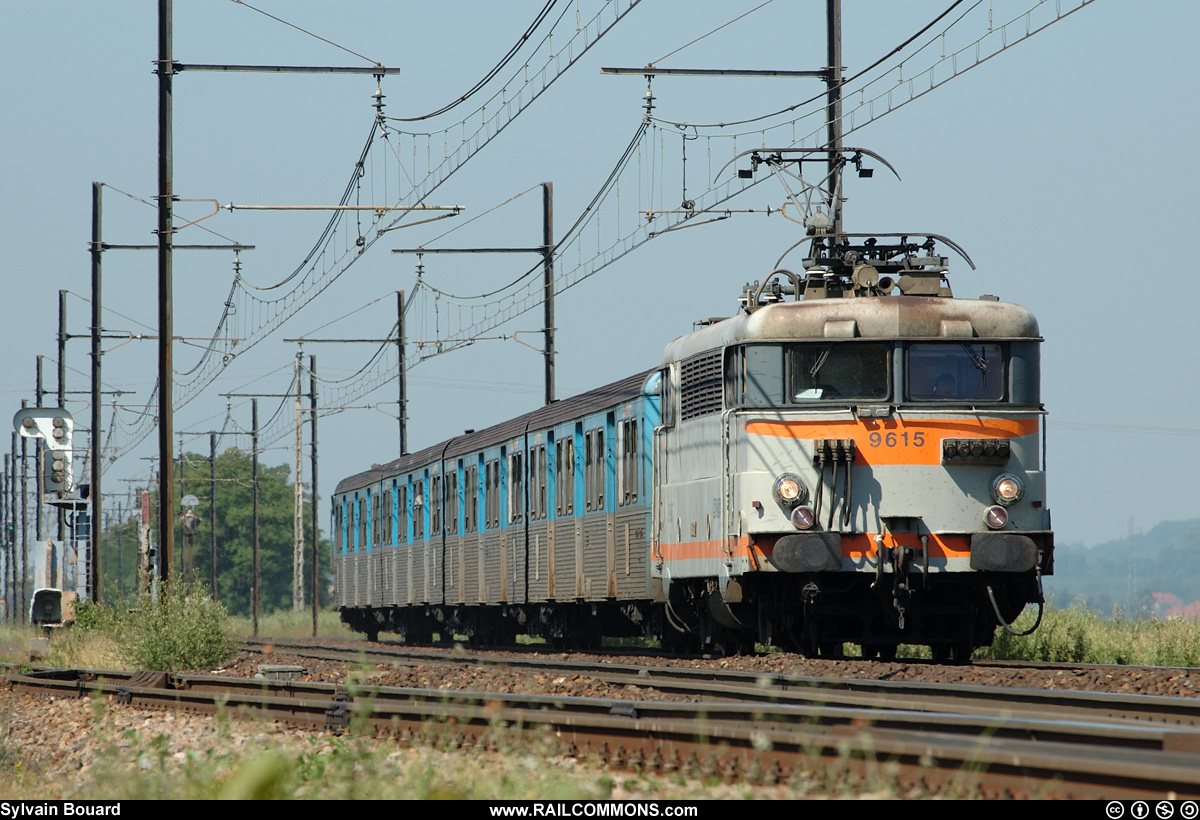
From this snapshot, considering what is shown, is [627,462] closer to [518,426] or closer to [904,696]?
[518,426]

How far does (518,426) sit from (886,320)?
35.5 ft

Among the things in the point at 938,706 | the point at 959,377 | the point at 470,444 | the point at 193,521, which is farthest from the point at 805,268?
the point at 193,521

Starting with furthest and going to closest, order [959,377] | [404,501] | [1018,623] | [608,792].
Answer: [404,501] < [1018,623] < [959,377] < [608,792]

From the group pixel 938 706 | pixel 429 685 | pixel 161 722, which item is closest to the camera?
pixel 938 706

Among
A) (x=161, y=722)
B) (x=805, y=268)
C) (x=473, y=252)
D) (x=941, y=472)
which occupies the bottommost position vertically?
(x=161, y=722)

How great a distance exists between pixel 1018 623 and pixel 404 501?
13.7m

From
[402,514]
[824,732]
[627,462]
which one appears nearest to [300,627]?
[402,514]

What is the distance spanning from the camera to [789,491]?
49.3 ft

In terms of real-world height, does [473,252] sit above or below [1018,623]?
above

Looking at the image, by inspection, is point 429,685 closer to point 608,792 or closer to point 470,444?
point 608,792

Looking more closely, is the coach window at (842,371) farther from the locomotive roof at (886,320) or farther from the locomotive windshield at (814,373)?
the locomotive roof at (886,320)

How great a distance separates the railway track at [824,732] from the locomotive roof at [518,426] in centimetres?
743

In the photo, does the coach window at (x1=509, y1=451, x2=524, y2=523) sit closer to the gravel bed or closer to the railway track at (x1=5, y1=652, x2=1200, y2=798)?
the gravel bed

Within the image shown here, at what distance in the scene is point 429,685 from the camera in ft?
47.9
